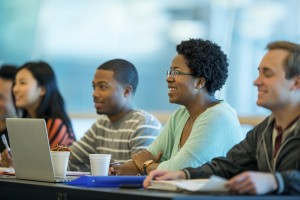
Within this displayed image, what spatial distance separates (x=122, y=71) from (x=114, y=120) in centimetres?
28

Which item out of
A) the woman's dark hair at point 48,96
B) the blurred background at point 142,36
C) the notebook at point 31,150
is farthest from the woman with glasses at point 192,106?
the blurred background at point 142,36

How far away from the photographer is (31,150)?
2.70 metres

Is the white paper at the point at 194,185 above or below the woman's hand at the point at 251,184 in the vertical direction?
below

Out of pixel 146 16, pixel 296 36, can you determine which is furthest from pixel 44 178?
pixel 146 16

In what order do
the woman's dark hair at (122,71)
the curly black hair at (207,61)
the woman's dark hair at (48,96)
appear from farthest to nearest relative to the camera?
the woman's dark hair at (48,96), the woman's dark hair at (122,71), the curly black hair at (207,61)

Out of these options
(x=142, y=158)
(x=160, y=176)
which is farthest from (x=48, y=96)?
(x=160, y=176)

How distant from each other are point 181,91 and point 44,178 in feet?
2.53

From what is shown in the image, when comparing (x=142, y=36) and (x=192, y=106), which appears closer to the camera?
(x=192, y=106)

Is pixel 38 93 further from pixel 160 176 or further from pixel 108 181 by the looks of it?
pixel 160 176

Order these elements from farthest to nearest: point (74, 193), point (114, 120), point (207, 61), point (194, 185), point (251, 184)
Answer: point (114, 120), point (207, 61), point (74, 193), point (194, 185), point (251, 184)

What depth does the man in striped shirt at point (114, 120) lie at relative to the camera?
374cm

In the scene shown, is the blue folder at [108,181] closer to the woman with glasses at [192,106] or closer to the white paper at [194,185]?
the white paper at [194,185]

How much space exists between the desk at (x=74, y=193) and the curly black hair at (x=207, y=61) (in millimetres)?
895

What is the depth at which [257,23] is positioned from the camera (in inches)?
176
